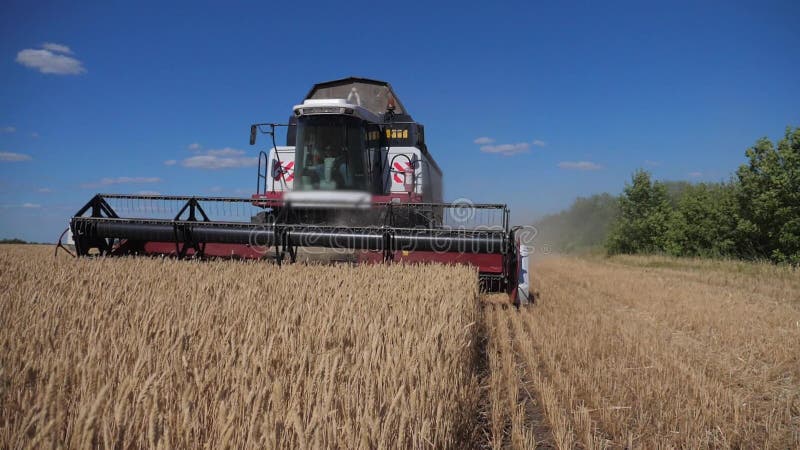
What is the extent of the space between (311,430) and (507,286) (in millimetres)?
6255

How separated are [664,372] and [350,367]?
3132mm

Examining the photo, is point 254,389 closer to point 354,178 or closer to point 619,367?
point 619,367

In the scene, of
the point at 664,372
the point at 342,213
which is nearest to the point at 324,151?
the point at 342,213

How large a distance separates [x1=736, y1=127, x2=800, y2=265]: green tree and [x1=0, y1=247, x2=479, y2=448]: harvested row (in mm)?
18848

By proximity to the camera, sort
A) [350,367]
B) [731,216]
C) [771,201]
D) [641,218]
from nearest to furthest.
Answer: [350,367], [771,201], [731,216], [641,218]

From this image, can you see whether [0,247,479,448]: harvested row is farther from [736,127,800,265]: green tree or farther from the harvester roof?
[736,127,800,265]: green tree

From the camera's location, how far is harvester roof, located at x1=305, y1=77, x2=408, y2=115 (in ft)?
35.3

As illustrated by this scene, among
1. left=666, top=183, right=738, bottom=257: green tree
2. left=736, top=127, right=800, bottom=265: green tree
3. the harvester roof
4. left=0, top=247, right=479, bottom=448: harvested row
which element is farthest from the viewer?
left=666, top=183, right=738, bottom=257: green tree

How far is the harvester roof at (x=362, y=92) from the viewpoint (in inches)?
423

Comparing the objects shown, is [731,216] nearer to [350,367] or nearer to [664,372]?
[664,372]

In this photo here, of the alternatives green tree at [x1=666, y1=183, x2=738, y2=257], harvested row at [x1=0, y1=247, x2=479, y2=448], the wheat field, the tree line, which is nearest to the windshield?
the wheat field

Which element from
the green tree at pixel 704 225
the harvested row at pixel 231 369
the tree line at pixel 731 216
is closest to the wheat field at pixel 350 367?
the harvested row at pixel 231 369

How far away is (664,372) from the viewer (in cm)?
402

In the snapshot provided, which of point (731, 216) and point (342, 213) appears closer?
point (342, 213)
